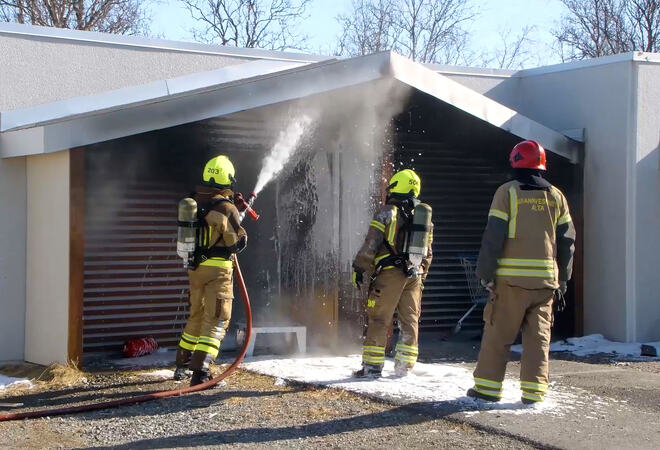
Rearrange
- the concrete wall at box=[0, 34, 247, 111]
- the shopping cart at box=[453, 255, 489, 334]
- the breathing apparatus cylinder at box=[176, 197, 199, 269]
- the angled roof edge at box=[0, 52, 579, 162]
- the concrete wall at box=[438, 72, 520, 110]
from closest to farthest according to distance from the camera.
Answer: the breathing apparatus cylinder at box=[176, 197, 199, 269], the angled roof edge at box=[0, 52, 579, 162], the concrete wall at box=[0, 34, 247, 111], the shopping cart at box=[453, 255, 489, 334], the concrete wall at box=[438, 72, 520, 110]

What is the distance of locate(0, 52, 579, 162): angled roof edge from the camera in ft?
26.5

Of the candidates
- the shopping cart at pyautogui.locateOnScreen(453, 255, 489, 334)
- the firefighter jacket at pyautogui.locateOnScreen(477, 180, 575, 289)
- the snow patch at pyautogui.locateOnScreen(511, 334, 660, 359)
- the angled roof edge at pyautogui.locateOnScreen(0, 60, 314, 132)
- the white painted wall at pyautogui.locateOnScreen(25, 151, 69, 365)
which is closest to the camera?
the firefighter jacket at pyautogui.locateOnScreen(477, 180, 575, 289)

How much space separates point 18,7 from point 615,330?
20435 mm

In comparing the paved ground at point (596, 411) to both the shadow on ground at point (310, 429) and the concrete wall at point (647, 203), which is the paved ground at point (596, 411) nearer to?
the shadow on ground at point (310, 429)

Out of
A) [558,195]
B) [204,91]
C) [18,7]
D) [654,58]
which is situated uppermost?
[18,7]

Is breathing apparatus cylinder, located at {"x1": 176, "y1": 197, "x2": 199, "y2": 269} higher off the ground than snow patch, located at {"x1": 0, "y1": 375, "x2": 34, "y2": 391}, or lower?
higher

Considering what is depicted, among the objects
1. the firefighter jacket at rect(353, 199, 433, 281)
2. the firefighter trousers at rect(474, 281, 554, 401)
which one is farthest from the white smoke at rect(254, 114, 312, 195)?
the firefighter trousers at rect(474, 281, 554, 401)

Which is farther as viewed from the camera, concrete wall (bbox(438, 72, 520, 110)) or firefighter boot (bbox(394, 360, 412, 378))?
concrete wall (bbox(438, 72, 520, 110))

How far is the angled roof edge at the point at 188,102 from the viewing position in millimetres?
8070

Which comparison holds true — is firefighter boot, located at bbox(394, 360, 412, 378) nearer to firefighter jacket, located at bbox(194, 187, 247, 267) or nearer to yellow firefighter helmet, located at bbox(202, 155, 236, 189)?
firefighter jacket, located at bbox(194, 187, 247, 267)

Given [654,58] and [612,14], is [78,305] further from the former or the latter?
[612,14]

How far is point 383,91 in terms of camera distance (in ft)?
31.2

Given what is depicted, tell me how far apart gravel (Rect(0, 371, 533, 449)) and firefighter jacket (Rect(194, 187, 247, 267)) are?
3.82 feet

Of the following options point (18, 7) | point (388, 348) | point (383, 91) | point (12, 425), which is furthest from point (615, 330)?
point (18, 7)
